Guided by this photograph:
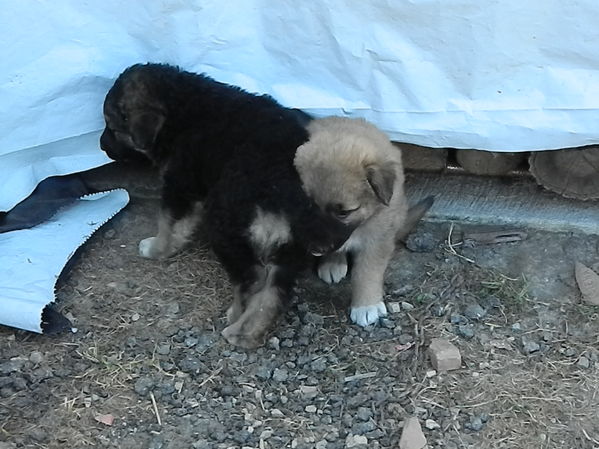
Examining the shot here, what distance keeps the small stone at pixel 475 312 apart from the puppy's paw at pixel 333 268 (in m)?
0.53

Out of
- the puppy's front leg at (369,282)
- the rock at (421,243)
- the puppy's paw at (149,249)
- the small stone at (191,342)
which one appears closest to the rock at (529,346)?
the puppy's front leg at (369,282)

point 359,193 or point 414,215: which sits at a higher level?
point 359,193

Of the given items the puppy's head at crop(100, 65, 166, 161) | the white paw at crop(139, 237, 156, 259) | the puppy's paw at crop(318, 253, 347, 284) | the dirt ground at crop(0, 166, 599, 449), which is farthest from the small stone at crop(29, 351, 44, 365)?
the puppy's paw at crop(318, 253, 347, 284)

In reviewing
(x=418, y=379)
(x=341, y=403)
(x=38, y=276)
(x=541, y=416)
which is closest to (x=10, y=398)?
(x=38, y=276)

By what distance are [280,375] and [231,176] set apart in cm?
74

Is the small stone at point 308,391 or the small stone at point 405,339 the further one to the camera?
the small stone at point 405,339

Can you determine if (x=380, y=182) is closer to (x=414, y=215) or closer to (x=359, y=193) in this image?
(x=359, y=193)

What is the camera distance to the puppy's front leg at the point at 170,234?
3.75 meters

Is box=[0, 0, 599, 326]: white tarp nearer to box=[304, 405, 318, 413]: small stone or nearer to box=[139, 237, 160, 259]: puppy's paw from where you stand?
box=[139, 237, 160, 259]: puppy's paw

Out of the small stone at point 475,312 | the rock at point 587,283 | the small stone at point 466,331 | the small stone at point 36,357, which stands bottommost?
the rock at point 587,283

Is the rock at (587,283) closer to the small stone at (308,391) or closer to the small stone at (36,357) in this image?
the small stone at (308,391)

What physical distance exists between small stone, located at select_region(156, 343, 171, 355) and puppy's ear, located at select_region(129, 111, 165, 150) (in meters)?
0.87

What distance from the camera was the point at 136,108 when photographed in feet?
12.2

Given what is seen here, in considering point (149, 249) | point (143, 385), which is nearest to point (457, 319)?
point (143, 385)
